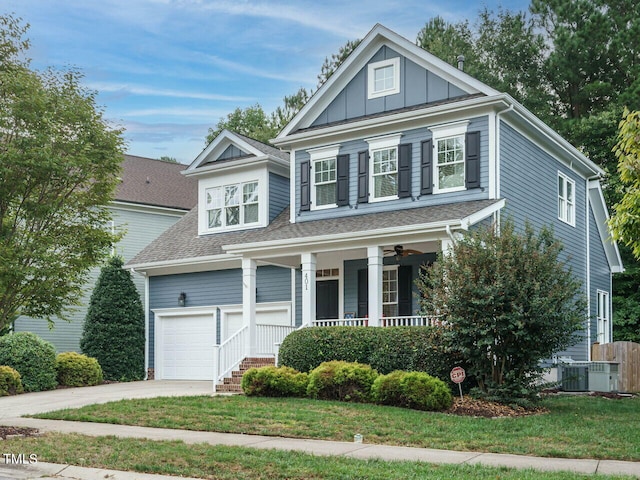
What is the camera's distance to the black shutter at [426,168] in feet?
63.8

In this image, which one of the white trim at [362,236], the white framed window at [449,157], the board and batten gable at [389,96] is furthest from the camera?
the board and batten gable at [389,96]

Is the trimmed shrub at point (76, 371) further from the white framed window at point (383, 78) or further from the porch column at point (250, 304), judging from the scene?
the white framed window at point (383, 78)

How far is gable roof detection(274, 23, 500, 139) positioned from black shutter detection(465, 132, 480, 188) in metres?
1.14

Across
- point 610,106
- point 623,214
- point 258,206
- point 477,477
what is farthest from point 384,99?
point 610,106

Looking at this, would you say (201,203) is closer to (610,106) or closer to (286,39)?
(286,39)

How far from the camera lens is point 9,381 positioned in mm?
20016

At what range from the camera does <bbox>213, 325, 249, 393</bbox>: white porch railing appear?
1914 cm

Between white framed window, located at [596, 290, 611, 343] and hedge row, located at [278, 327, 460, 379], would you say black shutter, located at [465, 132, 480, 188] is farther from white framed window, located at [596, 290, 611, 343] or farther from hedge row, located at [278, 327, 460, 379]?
white framed window, located at [596, 290, 611, 343]

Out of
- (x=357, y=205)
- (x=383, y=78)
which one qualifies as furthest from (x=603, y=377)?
(x=383, y=78)

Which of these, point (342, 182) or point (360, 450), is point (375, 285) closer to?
point (342, 182)

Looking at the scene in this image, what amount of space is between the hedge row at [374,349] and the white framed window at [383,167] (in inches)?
167

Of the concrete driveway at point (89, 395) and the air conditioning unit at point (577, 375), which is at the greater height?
the air conditioning unit at point (577, 375)

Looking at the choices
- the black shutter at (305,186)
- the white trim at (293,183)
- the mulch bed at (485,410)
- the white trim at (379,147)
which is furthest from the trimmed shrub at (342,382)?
the white trim at (293,183)

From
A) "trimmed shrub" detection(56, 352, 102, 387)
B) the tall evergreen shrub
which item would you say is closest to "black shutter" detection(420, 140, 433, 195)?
the tall evergreen shrub
